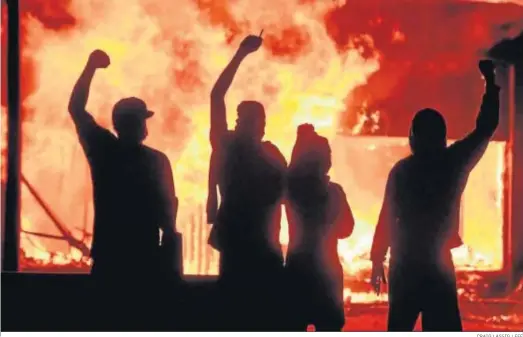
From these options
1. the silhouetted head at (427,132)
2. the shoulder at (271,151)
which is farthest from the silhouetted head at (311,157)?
the silhouetted head at (427,132)

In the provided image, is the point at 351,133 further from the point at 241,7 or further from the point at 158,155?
the point at 158,155

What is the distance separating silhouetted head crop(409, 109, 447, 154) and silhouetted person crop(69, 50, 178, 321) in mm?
1518

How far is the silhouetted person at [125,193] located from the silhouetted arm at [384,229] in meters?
1.24

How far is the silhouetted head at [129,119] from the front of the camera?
3.93 m

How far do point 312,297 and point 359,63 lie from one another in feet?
8.36

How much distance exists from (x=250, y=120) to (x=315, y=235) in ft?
2.61

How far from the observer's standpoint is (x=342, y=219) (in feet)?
13.3

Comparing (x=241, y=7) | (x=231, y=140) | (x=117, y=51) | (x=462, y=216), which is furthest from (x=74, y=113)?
(x=462, y=216)

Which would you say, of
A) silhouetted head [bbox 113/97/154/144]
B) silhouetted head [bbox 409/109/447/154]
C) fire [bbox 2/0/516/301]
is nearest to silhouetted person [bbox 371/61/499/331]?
silhouetted head [bbox 409/109/447/154]

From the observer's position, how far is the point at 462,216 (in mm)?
6086

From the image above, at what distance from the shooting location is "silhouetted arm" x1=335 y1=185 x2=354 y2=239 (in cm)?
404

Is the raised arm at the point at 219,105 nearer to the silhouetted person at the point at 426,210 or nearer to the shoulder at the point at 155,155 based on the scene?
the shoulder at the point at 155,155

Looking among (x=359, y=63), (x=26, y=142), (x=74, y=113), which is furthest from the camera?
(x=359, y=63)

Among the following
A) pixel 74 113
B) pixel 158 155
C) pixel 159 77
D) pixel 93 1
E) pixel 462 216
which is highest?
pixel 93 1
